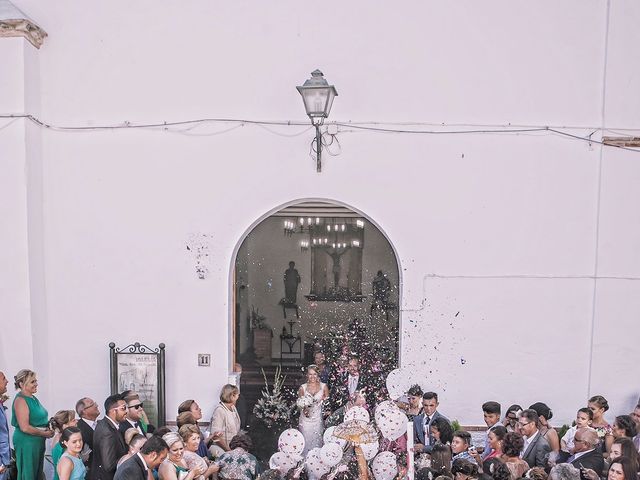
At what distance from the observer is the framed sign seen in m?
7.20

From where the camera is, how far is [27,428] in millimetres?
5992

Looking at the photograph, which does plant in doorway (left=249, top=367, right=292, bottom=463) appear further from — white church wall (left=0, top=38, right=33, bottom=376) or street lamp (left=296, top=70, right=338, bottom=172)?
street lamp (left=296, top=70, right=338, bottom=172)

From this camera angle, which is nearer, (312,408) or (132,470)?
(132,470)

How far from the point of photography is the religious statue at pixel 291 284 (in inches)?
559

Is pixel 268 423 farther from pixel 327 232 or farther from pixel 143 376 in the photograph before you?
pixel 327 232

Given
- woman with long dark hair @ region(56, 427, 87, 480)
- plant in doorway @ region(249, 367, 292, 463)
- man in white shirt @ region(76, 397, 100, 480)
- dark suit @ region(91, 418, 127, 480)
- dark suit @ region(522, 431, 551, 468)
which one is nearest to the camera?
woman with long dark hair @ region(56, 427, 87, 480)

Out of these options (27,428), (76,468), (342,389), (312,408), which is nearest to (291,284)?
(342,389)

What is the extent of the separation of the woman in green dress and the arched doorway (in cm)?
593

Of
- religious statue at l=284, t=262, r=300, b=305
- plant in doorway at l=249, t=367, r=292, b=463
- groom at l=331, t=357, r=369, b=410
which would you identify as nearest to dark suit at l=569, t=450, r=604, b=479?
groom at l=331, t=357, r=369, b=410

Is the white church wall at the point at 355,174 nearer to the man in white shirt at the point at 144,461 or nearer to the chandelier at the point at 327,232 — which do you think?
the man in white shirt at the point at 144,461

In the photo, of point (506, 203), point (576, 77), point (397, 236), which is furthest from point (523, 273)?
point (576, 77)

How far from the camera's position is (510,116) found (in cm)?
711

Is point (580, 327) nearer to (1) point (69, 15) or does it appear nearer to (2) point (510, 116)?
(2) point (510, 116)

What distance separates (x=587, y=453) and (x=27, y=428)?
5436mm
